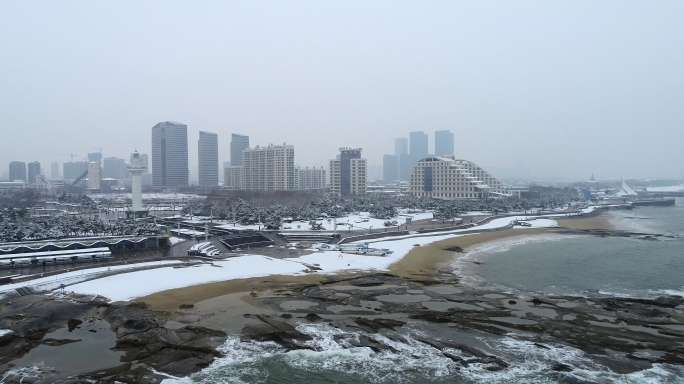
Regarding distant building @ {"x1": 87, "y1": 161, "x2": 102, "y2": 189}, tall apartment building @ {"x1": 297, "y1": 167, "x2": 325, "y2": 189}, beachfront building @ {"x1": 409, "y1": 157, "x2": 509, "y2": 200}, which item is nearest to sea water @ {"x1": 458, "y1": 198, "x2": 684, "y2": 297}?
beachfront building @ {"x1": 409, "y1": 157, "x2": 509, "y2": 200}

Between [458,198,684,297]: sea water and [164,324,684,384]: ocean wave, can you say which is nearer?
[164,324,684,384]: ocean wave

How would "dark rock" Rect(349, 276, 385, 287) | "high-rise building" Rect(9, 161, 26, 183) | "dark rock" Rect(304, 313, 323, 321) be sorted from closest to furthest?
"dark rock" Rect(304, 313, 323, 321) < "dark rock" Rect(349, 276, 385, 287) < "high-rise building" Rect(9, 161, 26, 183)

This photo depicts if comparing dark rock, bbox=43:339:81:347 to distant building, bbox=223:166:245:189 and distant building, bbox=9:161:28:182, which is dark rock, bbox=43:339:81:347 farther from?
distant building, bbox=9:161:28:182

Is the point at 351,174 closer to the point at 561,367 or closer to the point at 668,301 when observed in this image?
the point at 668,301

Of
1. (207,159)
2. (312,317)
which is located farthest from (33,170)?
(312,317)

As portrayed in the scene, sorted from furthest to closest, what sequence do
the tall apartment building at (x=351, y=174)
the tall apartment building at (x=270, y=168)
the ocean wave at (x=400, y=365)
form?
the tall apartment building at (x=270, y=168) < the tall apartment building at (x=351, y=174) < the ocean wave at (x=400, y=365)

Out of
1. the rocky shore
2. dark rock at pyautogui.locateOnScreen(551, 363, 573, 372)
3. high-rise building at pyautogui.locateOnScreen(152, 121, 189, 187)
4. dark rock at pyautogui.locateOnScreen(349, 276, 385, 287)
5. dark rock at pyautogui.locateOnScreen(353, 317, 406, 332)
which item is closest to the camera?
dark rock at pyautogui.locateOnScreen(551, 363, 573, 372)

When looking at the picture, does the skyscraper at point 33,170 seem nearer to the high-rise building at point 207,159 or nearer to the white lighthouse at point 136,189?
the high-rise building at point 207,159

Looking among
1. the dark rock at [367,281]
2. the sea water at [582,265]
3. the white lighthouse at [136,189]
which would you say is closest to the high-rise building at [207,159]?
the white lighthouse at [136,189]
